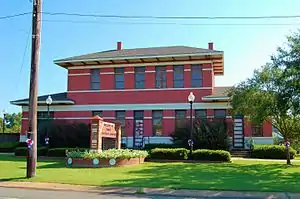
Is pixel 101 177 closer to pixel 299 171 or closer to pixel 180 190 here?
pixel 180 190

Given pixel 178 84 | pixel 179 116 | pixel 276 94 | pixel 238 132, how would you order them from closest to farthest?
pixel 276 94
pixel 238 132
pixel 179 116
pixel 178 84

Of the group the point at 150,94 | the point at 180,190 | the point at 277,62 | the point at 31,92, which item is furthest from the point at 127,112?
the point at 180,190

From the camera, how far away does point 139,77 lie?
130ft

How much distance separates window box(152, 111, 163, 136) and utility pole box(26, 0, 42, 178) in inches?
842

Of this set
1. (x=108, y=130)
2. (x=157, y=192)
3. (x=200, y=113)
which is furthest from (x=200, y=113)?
(x=157, y=192)

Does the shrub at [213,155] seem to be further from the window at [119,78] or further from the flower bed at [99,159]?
the window at [119,78]

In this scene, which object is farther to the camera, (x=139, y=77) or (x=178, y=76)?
(x=139, y=77)

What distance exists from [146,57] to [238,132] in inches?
422

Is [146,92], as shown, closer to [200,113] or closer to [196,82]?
[196,82]

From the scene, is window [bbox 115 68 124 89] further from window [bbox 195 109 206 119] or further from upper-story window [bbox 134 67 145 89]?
window [bbox 195 109 206 119]

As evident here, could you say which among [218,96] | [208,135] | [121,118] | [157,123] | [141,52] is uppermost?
[141,52]

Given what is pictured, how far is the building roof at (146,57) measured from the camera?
123 feet

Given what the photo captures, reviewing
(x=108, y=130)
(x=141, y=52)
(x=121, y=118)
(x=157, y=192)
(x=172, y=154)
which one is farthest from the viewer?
(x=141, y=52)

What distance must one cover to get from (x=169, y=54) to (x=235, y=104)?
40.1ft
